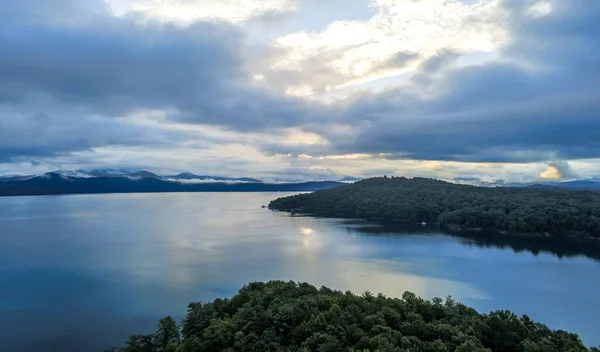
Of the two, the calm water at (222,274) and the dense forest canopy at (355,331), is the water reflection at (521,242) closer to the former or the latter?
the calm water at (222,274)

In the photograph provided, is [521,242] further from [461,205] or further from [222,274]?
[222,274]

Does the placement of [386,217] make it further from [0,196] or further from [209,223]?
[0,196]

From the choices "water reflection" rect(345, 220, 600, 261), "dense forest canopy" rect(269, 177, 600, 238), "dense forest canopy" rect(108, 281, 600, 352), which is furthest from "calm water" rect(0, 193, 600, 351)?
"dense forest canopy" rect(269, 177, 600, 238)

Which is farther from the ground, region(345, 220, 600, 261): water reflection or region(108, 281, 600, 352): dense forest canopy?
→ region(108, 281, 600, 352): dense forest canopy

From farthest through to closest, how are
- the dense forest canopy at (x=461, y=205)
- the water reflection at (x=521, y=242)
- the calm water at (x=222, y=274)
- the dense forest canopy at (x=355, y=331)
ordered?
the dense forest canopy at (x=461, y=205) < the water reflection at (x=521, y=242) < the calm water at (x=222, y=274) < the dense forest canopy at (x=355, y=331)

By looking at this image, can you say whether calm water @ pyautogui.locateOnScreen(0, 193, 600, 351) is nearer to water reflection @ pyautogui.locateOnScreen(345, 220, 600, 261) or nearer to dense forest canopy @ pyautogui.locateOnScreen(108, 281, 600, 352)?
water reflection @ pyautogui.locateOnScreen(345, 220, 600, 261)

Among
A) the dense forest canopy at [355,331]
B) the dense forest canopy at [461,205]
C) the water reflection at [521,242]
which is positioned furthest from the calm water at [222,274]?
the dense forest canopy at [461,205]
